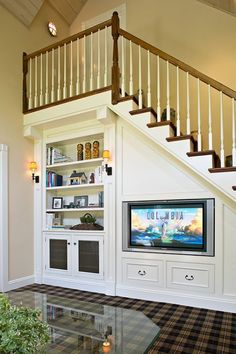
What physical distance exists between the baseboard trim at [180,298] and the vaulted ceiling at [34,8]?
4.70 m

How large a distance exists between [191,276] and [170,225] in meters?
0.71

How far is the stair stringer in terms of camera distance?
3162 mm

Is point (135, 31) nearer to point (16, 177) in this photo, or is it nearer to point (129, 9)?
point (129, 9)

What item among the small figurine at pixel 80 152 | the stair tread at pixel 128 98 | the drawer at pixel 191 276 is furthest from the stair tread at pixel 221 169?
the small figurine at pixel 80 152

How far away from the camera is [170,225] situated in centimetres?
387

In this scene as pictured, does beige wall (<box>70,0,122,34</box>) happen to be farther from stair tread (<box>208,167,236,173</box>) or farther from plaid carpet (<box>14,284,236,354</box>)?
plaid carpet (<box>14,284,236,354</box>)

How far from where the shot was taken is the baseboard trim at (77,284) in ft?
14.0

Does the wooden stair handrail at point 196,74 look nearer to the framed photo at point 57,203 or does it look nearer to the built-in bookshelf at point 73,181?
the built-in bookshelf at point 73,181

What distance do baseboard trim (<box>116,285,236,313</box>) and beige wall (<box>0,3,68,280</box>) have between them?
175 centimetres

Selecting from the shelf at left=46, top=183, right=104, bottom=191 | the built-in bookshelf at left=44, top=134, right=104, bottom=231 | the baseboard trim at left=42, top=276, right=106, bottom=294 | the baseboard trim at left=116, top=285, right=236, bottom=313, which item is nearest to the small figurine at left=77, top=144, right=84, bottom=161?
the built-in bookshelf at left=44, top=134, right=104, bottom=231

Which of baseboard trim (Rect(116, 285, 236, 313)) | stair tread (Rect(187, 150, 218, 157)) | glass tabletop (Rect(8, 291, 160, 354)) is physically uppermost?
stair tread (Rect(187, 150, 218, 157))

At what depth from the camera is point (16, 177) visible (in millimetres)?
4656

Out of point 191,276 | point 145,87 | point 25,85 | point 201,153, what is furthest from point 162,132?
point 25,85

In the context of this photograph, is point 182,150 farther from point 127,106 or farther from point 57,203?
point 57,203
